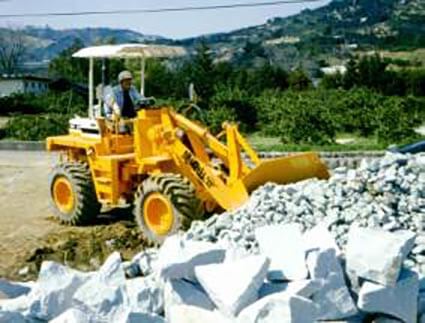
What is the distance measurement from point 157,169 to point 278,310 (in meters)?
5.37

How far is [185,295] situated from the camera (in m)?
5.90

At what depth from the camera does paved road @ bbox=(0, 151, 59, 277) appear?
10820 millimetres

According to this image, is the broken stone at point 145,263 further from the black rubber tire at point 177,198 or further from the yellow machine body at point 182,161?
the yellow machine body at point 182,161

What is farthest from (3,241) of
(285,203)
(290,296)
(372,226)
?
(290,296)

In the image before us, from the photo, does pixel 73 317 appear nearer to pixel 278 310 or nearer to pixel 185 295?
pixel 185 295

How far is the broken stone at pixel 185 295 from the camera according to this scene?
5871 millimetres

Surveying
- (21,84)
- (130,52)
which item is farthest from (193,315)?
(21,84)

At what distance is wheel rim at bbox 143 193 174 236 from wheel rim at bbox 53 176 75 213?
6.10 feet

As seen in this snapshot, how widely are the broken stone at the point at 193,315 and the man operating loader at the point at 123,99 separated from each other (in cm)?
558

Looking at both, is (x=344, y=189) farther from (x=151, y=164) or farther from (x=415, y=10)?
(x=415, y=10)

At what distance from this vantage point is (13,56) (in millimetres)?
69875

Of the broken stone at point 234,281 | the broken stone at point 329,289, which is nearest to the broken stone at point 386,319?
the broken stone at point 329,289

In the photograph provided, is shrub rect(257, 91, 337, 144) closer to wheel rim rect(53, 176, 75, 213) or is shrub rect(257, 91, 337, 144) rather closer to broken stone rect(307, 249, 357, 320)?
wheel rim rect(53, 176, 75, 213)

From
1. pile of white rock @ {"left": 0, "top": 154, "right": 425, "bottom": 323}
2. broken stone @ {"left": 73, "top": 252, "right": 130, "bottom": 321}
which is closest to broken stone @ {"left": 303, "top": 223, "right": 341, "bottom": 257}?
pile of white rock @ {"left": 0, "top": 154, "right": 425, "bottom": 323}
